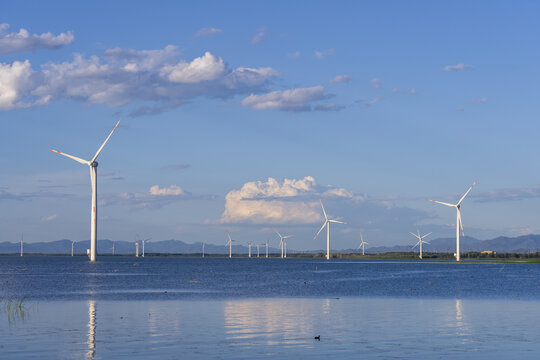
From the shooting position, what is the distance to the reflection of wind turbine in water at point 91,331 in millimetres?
32625

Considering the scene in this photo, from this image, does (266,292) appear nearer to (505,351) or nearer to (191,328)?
(191,328)

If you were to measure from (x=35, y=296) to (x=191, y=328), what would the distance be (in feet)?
112

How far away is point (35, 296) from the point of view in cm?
7006

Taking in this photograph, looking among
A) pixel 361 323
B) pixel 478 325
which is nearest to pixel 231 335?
pixel 361 323

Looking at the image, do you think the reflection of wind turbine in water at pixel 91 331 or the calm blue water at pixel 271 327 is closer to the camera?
the reflection of wind turbine in water at pixel 91 331

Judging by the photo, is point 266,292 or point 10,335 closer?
point 10,335

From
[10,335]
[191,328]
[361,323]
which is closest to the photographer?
[10,335]

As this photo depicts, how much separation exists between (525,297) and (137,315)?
39877mm

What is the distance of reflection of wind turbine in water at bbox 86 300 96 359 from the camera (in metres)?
32.6

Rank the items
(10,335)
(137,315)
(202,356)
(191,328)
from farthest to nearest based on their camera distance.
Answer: (137,315) < (191,328) < (10,335) < (202,356)

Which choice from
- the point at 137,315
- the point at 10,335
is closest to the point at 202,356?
the point at 10,335

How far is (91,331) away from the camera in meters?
40.3

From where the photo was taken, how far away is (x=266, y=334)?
128 ft

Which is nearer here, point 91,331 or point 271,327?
point 91,331
